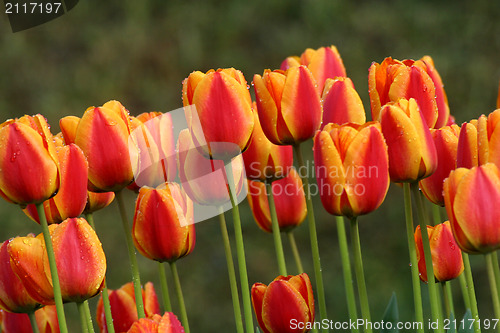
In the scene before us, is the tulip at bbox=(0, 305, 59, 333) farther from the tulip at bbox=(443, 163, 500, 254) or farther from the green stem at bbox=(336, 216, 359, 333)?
the tulip at bbox=(443, 163, 500, 254)

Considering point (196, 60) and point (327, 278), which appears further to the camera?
point (196, 60)

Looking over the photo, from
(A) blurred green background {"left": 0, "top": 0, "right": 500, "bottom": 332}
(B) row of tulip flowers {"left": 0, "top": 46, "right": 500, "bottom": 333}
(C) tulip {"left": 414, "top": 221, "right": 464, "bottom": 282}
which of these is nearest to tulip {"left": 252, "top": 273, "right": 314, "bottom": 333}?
(B) row of tulip flowers {"left": 0, "top": 46, "right": 500, "bottom": 333}

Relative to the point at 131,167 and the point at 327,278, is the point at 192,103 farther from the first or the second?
the point at 327,278

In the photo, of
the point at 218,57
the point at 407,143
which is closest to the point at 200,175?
the point at 407,143

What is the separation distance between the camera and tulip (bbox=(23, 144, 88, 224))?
1.89ft

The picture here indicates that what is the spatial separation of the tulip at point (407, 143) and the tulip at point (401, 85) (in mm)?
56

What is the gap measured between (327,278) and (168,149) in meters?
1.47

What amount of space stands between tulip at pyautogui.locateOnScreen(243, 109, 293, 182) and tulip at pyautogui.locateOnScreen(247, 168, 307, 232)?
0.08 meters

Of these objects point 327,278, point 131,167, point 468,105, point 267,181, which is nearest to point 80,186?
point 131,167

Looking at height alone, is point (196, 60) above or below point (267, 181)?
above

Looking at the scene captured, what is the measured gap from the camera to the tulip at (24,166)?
21.4 inches

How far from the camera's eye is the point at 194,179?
1.98 feet

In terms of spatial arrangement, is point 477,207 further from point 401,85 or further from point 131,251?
point 131,251

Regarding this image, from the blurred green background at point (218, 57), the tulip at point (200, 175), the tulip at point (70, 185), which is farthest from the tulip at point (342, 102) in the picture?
the blurred green background at point (218, 57)
